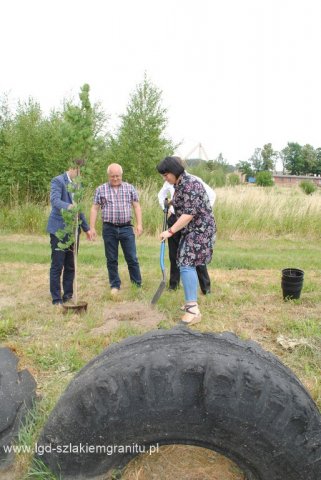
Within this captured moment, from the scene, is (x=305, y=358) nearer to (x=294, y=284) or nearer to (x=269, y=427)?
(x=294, y=284)

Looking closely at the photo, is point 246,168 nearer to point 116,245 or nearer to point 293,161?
point 293,161

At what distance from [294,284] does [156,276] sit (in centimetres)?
218

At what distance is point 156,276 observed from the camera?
21.4ft

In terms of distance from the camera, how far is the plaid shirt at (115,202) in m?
5.43

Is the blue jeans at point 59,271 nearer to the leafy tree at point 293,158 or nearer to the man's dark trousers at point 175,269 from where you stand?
the man's dark trousers at point 175,269

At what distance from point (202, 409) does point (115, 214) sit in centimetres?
403

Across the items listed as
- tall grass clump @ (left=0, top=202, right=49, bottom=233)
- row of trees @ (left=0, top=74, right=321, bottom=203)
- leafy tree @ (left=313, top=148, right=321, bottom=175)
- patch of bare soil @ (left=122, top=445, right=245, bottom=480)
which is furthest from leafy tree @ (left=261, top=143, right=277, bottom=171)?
patch of bare soil @ (left=122, top=445, right=245, bottom=480)

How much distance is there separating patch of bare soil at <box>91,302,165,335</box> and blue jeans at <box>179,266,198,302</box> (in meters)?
0.42

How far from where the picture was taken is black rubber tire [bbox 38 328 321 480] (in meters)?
1.59

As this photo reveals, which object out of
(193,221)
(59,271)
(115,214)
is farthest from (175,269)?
(59,271)

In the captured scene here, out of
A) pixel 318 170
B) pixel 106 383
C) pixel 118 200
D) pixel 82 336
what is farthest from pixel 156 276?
pixel 318 170

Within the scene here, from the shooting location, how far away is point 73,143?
15.0 ft

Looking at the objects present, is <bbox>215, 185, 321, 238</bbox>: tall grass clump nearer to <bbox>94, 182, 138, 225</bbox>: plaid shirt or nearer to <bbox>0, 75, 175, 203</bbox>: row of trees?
<bbox>0, 75, 175, 203</bbox>: row of trees

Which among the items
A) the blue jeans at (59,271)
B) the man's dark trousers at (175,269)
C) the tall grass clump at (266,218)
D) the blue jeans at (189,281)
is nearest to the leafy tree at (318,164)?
the tall grass clump at (266,218)
